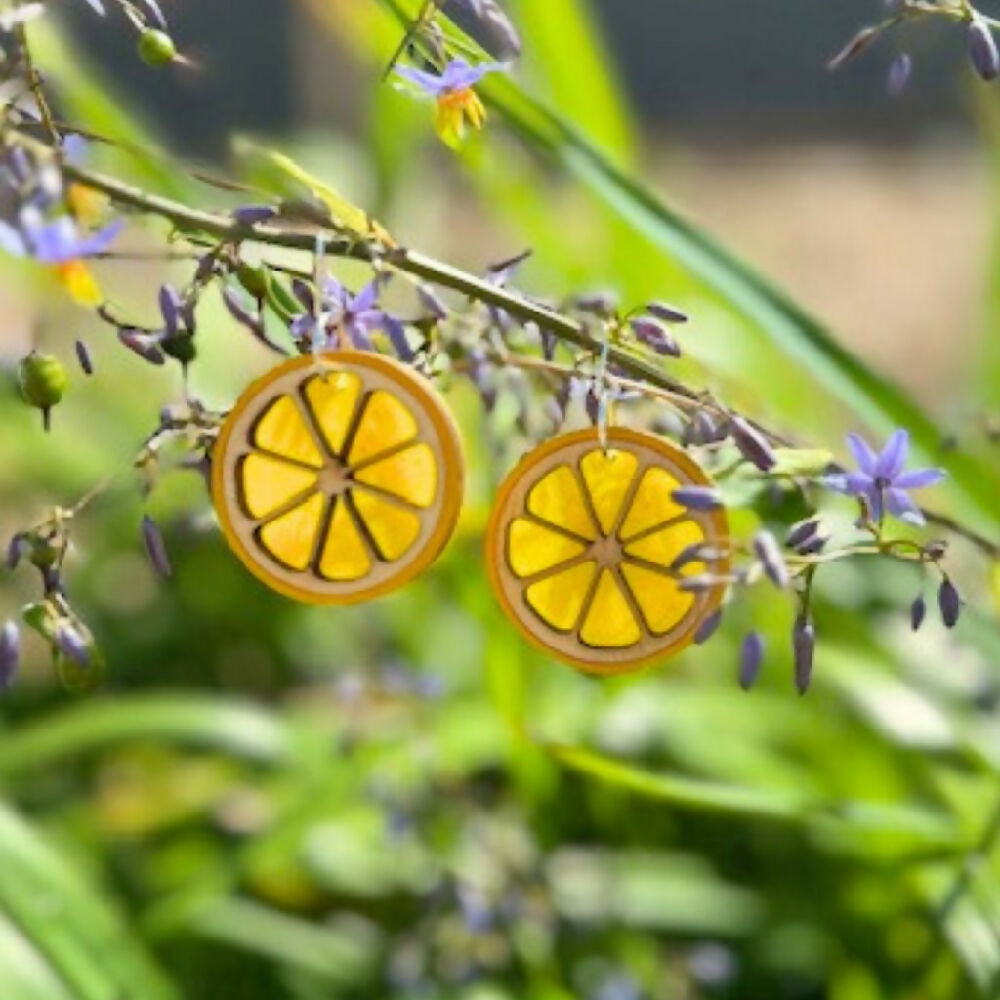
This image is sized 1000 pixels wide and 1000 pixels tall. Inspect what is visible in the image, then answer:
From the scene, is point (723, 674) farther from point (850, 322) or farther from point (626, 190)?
point (850, 322)

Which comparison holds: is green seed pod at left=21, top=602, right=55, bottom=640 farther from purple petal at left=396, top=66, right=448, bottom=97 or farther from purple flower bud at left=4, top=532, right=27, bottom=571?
purple petal at left=396, top=66, right=448, bottom=97

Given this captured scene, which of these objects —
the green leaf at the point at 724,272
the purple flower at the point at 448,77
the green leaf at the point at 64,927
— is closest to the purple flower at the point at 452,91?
the purple flower at the point at 448,77

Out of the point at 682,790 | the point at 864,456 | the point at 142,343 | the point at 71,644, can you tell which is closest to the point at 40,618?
the point at 71,644

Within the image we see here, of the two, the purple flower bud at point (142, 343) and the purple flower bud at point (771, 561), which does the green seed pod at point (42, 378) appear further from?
the purple flower bud at point (771, 561)

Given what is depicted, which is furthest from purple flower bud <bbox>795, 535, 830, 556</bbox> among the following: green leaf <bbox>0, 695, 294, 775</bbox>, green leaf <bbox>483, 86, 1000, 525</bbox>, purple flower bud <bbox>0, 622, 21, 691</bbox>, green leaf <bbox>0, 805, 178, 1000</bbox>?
green leaf <bbox>0, 695, 294, 775</bbox>

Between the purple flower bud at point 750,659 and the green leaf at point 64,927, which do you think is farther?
the green leaf at point 64,927

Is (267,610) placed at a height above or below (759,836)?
above

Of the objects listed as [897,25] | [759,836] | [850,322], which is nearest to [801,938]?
[759,836]
